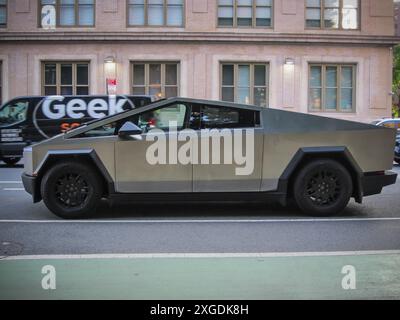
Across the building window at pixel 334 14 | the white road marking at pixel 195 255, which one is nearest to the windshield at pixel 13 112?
the white road marking at pixel 195 255

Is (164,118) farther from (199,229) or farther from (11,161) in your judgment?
(11,161)

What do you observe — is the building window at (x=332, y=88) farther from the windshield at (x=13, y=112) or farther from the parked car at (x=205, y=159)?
the parked car at (x=205, y=159)

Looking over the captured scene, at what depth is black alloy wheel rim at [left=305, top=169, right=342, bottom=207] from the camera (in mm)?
7758

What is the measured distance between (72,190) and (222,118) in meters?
2.23

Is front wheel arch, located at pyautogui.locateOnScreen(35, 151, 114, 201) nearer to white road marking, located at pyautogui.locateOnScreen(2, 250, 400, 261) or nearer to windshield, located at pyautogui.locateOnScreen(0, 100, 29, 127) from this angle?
white road marking, located at pyautogui.locateOnScreen(2, 250, 400, 261)

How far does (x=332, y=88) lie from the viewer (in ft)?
90.5

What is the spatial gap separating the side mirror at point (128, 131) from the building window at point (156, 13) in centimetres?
2023

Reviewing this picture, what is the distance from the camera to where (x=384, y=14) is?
2747 cm

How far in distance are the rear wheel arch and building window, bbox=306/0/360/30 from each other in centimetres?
2083

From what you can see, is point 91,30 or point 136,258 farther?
point 91,30

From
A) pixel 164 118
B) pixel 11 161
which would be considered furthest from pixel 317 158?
pixel 11 161
